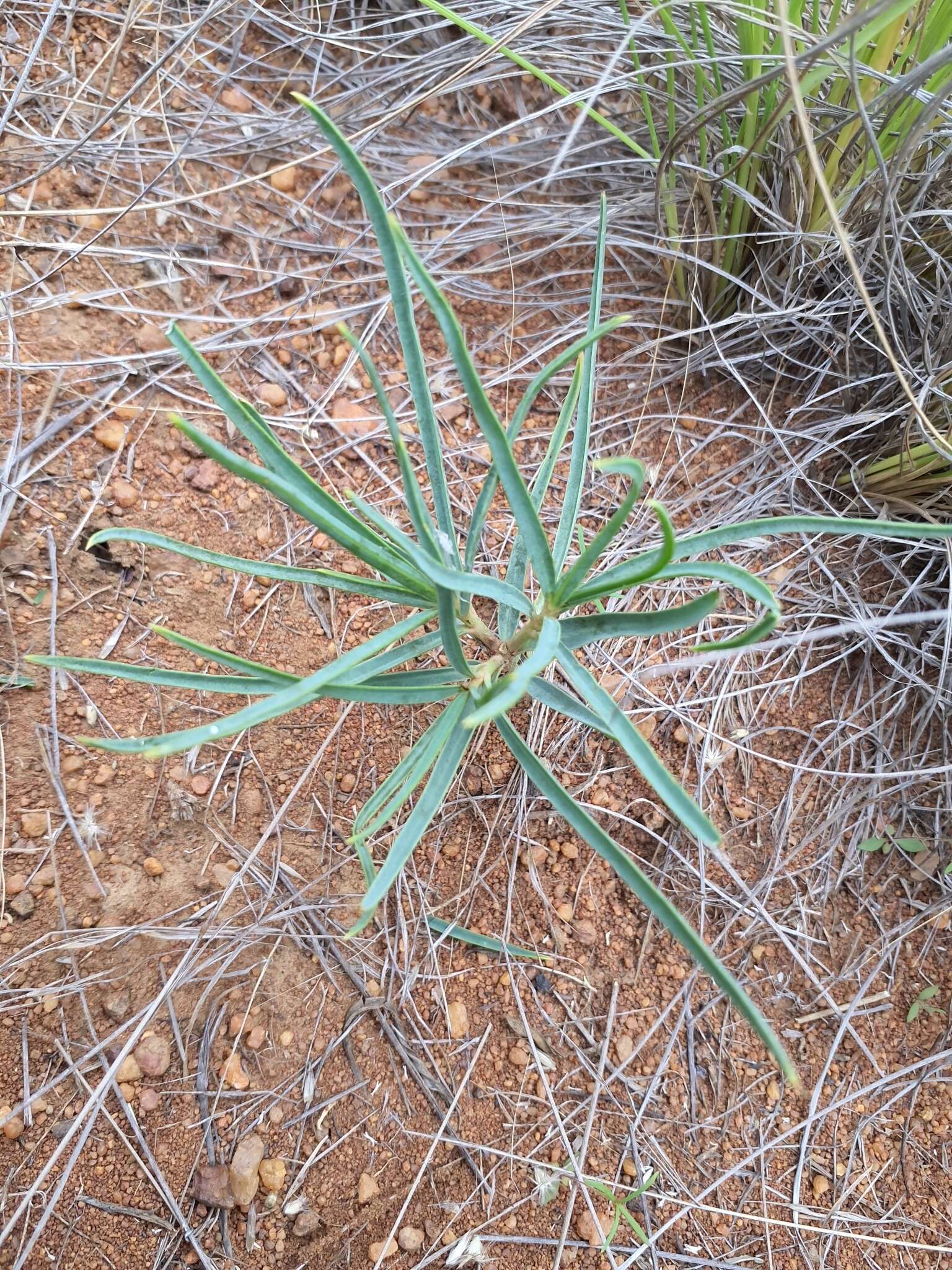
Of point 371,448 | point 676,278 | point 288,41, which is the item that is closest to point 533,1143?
point 371,448

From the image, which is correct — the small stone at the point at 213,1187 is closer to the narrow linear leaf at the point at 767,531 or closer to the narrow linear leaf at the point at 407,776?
the narrow linear leaf at the point at 407,776

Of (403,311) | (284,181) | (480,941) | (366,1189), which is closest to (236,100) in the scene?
(284,181)

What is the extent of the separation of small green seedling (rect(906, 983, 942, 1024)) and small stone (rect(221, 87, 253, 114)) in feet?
5.74

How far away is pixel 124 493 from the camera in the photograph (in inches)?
43.3

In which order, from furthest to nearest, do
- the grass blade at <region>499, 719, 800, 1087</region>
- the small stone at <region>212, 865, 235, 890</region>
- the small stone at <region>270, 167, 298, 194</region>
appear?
the small stone at <region>270, 167, 298, 194</region>
the small stone at <region>212, 865, 235, 890</region>
the grass blade at <region>499, 719, 800, 1087</region>

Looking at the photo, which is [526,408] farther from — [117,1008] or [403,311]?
[117,1008]

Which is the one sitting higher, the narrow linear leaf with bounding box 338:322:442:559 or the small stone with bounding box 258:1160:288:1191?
the narrow linear leaf with bounding box 338:322:442:559

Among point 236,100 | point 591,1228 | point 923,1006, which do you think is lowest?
point 591,1228

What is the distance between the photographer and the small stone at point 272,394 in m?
1.18

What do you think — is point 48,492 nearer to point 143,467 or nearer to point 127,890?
point 143,467

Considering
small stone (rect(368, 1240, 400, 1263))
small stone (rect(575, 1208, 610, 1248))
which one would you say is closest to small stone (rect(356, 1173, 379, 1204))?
small stone (rect(368, 1240, 400, 1263))

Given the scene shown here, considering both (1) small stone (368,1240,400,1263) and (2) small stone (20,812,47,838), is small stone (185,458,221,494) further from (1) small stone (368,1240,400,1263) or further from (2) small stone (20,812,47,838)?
(1) small stone (368,1240,400,1263)

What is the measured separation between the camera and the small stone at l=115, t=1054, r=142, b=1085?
916 millimetres

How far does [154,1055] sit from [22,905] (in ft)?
0.82
